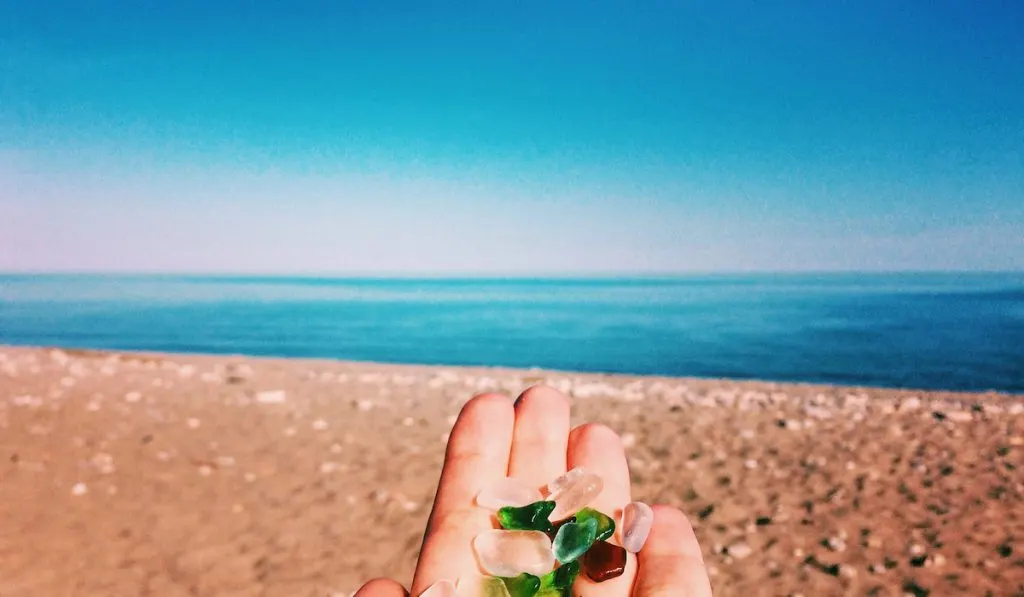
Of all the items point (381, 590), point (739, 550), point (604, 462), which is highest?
point (604, 462)

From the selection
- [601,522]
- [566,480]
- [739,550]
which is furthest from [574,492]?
[739,550]

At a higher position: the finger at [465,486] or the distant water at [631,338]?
the finger at [465,486]

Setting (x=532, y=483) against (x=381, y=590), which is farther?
(x=532, y=483)

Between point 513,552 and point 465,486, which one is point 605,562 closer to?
point 513,552

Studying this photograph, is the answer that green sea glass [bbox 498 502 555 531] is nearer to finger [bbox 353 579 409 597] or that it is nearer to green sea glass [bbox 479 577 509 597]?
green sea glass [bbox 479 577 509 597]

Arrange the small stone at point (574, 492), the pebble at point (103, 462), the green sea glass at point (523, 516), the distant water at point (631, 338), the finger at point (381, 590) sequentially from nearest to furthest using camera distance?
the finger at point (381, 590) → the green sea glass at point (523, 516) → the small stone at point (574, 492) → the pebble at point (103, 462) → the distant water at point (631, 338)

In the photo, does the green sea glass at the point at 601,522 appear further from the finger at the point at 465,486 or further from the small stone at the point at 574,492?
the finger at the point at 465,486

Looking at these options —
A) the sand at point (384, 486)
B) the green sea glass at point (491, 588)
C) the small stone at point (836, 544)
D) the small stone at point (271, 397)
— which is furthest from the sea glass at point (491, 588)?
the small stone at point (271, 397)

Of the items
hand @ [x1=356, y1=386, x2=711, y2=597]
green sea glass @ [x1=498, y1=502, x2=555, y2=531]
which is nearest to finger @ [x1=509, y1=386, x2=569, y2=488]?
hand @ [x1=356, y1=386, x2=711, y2=597]

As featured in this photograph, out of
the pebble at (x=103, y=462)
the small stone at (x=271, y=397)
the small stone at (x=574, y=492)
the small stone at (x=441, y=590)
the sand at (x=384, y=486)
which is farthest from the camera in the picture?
the small stone at (x=271, y=397)
